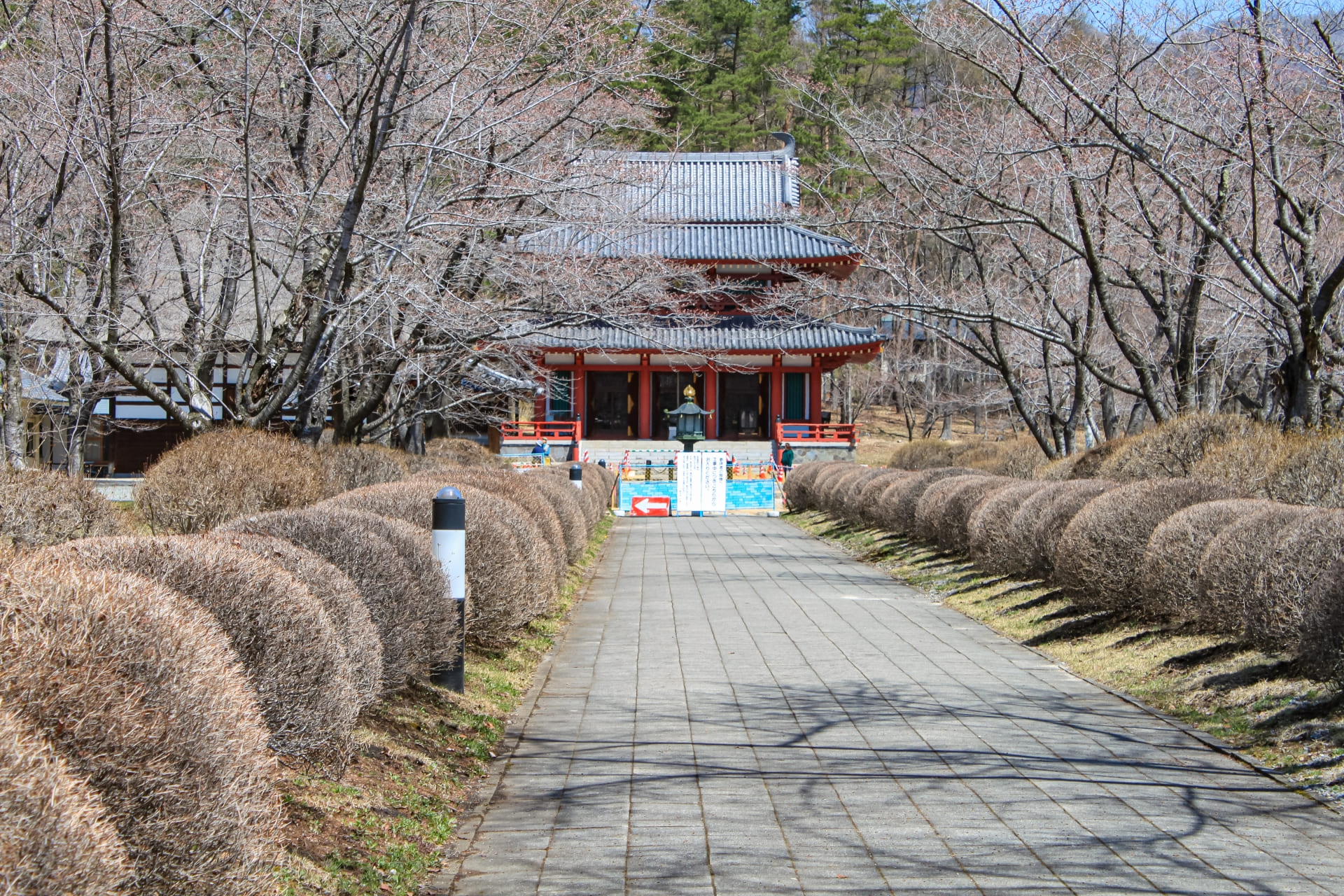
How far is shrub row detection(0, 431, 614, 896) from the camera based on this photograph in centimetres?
222

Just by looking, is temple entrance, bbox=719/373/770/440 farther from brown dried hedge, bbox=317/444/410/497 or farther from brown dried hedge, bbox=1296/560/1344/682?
brown dried hedge, bbox=1296/560/1344/682

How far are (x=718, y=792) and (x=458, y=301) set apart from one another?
7638 millimetres

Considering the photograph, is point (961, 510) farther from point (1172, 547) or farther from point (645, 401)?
point (645, 401)

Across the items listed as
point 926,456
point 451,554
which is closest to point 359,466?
point 451,554

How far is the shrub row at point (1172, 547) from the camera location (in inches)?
238

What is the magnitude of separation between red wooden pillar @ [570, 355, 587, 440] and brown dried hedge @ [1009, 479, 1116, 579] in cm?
2986

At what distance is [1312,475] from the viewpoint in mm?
8930

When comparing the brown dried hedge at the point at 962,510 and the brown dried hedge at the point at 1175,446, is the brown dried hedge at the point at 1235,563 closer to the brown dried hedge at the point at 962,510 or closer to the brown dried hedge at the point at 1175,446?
the brown dried hedge at the point at 1175,446

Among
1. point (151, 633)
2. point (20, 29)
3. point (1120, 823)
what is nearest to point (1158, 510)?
point (1120, 823)

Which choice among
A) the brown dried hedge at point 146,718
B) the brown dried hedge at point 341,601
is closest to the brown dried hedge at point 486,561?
the brown dried hedge at point 341,601

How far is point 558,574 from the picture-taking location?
33.1 ft

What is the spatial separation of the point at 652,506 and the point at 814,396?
15547 millimetres

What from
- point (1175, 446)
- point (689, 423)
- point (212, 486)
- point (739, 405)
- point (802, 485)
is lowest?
point (802, 485)

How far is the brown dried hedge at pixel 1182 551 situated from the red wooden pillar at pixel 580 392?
3281 cm
